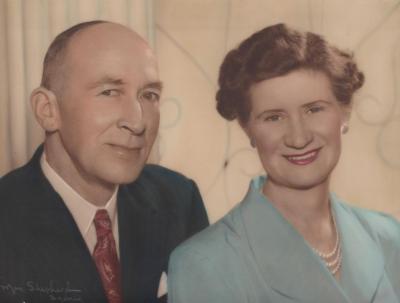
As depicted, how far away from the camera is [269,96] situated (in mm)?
905

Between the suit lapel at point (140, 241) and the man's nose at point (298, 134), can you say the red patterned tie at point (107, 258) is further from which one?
the man's nose at point (298, 134)

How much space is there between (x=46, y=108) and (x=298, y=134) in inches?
15.3

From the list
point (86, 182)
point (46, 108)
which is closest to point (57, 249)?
point (86, 182)

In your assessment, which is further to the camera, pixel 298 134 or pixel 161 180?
pixel 161 180

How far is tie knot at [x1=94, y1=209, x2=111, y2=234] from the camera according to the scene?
94cm

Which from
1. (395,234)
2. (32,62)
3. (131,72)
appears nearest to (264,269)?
(395,234)

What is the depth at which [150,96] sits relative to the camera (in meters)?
0.94

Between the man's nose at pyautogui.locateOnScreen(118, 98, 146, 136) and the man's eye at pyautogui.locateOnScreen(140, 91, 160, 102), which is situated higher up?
the man's eye at pyautogui.locateOnScreen(140, 91, 160, 102)

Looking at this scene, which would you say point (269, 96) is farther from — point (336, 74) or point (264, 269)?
point (264, 269)

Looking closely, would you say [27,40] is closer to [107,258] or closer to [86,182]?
[86,182]

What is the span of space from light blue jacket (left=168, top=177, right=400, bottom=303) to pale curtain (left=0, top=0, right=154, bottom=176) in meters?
0.31

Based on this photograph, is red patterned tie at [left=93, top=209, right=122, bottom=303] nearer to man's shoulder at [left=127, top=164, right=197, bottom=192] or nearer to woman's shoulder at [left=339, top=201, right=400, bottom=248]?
man's shoulder at [left=127, top=164, right=197, bottom=192]
